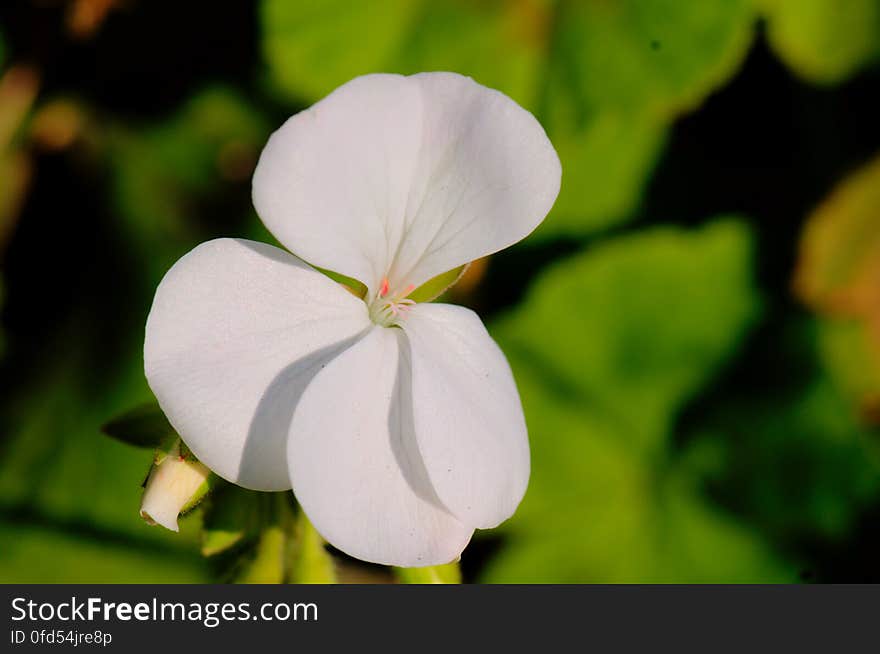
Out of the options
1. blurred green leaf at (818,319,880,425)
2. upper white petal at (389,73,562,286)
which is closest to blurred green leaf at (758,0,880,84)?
blurred green leaf at (818,319,880,425)

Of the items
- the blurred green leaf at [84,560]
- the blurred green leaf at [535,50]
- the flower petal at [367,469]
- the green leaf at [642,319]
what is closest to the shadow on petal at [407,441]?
the flower petal at [367,469]

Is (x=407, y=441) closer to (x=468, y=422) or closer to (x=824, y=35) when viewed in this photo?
(x=468, y=422)

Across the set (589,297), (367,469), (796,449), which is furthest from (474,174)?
(796,449)

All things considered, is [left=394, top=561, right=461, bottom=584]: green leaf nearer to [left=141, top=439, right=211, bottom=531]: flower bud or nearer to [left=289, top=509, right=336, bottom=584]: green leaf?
[left=289, top=509, right=336, bottom=584]: green leaf

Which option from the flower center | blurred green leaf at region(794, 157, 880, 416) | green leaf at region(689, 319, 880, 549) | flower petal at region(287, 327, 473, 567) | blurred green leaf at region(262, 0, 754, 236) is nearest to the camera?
flower petal at region(287, 327, 473, 567)

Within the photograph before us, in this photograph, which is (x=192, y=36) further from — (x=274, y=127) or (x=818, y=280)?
(x=818, y=280)

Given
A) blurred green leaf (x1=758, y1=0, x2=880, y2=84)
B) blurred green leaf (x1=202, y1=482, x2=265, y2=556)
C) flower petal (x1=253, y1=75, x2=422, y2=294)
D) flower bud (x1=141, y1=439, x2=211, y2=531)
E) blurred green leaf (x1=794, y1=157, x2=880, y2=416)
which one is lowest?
flower bud (x1=141, y1=439, x2=211, y2=531)

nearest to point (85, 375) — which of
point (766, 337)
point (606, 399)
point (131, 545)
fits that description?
point (131, 545)
